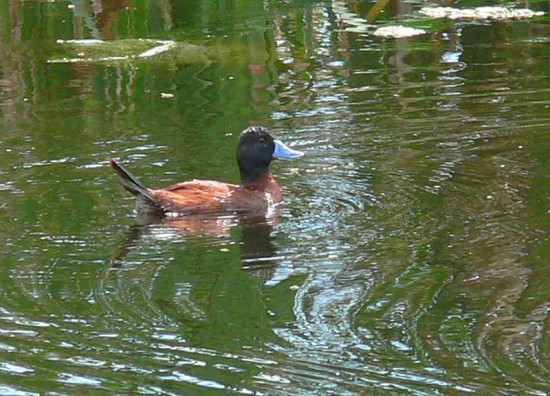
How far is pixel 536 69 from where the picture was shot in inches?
523

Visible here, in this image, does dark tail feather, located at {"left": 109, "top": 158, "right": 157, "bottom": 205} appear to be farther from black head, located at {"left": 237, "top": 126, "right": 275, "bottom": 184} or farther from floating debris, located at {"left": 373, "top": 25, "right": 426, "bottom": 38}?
floating debris, located at {"left": 373, "top": 25, "right": 426, "bottom": 38}

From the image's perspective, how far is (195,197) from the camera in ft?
31.6

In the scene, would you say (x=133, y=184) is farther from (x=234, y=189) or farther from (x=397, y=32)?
(x=397, y=32)

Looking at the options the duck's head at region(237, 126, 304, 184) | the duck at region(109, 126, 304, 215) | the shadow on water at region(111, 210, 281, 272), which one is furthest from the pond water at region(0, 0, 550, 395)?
the duck's head at region(237, 126, 304, 184)

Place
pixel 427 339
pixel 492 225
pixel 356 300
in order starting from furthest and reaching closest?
pixel 492 225 → pixel 356 300 → pixel 427 339

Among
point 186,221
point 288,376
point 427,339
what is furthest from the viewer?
point 186,221

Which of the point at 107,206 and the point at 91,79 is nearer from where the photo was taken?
the point at 107,206

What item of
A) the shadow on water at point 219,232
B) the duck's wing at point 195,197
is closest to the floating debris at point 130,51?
the duck's wing at point 195,197

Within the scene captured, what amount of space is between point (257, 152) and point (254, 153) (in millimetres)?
24

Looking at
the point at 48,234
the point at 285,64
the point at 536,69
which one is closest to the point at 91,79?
the point at 285,64

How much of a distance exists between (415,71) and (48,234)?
5574mm

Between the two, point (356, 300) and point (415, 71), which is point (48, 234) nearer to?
point (356, 300)

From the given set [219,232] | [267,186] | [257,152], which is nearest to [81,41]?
[257,152]

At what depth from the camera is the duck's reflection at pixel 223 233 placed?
8383 mm
